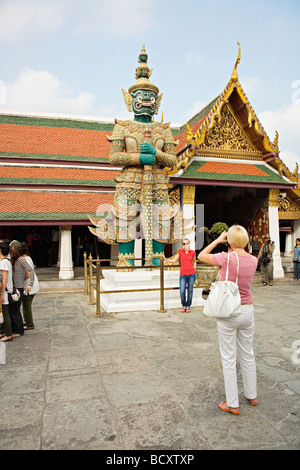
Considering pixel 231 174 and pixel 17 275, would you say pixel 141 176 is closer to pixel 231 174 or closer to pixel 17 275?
pixel 17 275

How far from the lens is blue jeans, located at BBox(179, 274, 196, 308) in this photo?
22.0 feet

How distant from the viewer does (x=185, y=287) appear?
6.74 metres

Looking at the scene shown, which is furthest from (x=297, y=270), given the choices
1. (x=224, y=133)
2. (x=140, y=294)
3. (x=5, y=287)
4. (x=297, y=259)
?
(x=5, y=287)

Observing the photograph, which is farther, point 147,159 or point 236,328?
point 147,159

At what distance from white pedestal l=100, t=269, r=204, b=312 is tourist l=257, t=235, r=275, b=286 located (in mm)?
4174

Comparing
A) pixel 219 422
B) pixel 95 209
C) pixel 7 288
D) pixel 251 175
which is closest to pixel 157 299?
pixel 7 288

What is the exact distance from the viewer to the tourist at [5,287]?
4586mm

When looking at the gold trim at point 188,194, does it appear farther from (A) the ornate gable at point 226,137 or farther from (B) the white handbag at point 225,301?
(B) the white handbag at point 225,301

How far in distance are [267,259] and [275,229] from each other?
196cm

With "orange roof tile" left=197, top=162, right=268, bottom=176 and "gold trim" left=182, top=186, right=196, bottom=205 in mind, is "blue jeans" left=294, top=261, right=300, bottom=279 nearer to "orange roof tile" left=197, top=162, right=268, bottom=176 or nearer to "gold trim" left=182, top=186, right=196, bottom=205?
"orange roof tile" left=197, top=162, right=268, bottom=176

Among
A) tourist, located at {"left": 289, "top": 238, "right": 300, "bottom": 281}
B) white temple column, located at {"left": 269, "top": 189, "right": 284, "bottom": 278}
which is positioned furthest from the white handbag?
white temple column, located at {"left": 269, "top": 189, "right": 284, "bottom": 278}

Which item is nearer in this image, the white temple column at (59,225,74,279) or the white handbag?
the white handbag

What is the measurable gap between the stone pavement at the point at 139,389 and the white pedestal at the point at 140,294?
0.91 m

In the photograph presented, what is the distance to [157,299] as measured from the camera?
23.6 feet
